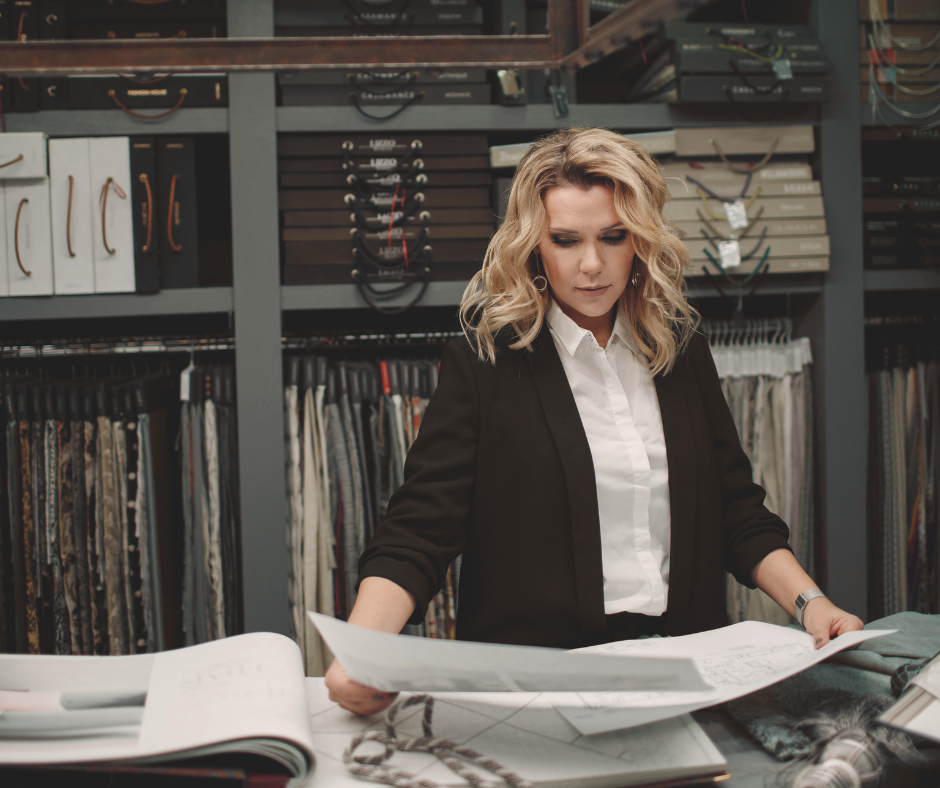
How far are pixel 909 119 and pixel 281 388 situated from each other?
5.89 feet

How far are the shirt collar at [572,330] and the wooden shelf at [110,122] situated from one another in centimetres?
106

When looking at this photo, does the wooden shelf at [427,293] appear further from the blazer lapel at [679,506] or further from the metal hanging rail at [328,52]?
the metal hanging rail at [328,52]

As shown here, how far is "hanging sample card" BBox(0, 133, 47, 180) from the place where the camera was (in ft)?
5.44

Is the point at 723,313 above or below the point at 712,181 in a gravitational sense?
below

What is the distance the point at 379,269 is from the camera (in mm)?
1820

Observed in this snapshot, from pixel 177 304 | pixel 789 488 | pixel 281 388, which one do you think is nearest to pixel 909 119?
pixel 789 488

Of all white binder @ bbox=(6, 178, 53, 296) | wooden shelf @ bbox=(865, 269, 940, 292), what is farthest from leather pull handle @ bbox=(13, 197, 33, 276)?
wooden shelf @ bbox=(865, 269, 940, 292)

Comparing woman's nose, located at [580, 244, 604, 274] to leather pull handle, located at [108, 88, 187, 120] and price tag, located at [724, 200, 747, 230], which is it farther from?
leather pull handle, located at [108, 88, 187, 120]

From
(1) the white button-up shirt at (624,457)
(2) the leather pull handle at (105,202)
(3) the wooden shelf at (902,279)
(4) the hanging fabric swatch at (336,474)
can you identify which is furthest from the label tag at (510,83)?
(3) the wooden shelf at (902,279)

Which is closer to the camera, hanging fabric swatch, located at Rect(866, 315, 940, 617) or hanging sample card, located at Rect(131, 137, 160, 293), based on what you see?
hanging sample card, located at Rect(131, 137, 160, 293)

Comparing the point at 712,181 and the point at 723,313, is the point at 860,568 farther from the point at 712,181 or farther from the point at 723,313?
the point at 712,181

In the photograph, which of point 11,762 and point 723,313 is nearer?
point 11,762

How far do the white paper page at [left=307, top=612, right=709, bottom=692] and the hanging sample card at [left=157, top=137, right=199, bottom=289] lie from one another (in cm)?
142

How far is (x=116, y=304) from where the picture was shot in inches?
68.5
